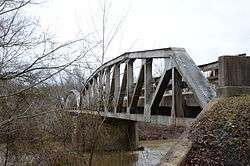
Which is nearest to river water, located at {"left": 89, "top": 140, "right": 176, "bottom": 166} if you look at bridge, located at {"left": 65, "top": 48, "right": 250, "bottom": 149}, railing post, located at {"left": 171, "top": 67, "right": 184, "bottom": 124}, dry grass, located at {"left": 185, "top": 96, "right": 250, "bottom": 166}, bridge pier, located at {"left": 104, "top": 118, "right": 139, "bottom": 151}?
bridge pier, located at {"left": 104, "top": 118, "right": 139, "bottom": 151}

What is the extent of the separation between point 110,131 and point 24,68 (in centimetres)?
2091

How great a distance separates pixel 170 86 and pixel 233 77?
6.63m

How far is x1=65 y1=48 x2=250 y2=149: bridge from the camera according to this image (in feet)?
24.0

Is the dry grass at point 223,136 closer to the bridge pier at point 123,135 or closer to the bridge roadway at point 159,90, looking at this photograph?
the bridge roadway at point 159,90

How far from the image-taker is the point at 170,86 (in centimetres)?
1387

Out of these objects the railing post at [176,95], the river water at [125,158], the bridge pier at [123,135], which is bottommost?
the river water at [125,158]

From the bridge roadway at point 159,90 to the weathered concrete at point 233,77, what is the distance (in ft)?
5.80

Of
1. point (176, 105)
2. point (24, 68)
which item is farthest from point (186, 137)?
point (176, 105)

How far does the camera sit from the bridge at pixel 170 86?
731cm

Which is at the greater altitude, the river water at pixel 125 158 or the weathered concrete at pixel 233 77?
the weathered concrete at pixel 233 77

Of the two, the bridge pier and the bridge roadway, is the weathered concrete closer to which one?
the bridge roadway

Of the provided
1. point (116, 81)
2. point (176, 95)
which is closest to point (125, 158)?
point (116, 81)

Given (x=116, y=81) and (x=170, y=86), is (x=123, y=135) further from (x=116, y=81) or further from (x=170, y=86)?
(x=170, y=86)

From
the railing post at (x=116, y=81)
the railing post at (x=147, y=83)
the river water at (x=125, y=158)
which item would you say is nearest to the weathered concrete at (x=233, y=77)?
the railing post at (x=147, y=83)
